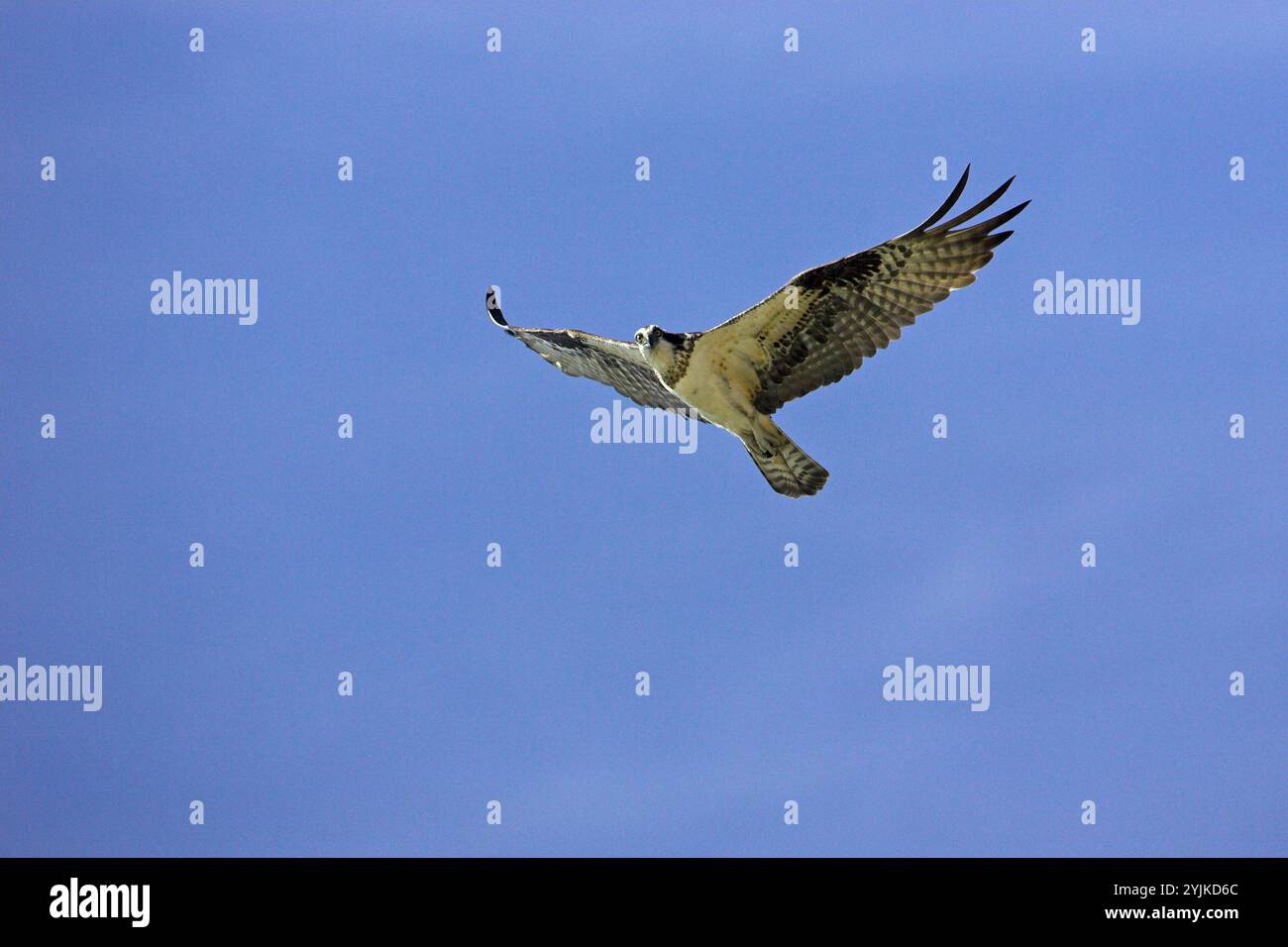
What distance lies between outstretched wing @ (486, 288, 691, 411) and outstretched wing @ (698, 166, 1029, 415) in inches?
55.7

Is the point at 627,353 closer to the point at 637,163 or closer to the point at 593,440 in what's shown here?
the point at 593,440

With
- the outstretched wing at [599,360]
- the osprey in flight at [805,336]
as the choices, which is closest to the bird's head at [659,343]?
the osprey in flight at [805,336]

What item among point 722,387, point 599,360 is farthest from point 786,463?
point 599,360

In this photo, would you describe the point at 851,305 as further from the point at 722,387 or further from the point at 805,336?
the point at 722,387

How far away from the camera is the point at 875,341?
54.5ft

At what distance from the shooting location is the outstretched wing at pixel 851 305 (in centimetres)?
1628

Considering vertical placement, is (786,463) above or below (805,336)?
below

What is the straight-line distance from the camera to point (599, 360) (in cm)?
1864

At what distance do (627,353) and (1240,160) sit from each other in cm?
819

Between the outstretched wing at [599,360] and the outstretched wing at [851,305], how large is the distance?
1.41m

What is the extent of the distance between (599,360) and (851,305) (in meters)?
3.12

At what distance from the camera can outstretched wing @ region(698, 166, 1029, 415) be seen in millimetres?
16281

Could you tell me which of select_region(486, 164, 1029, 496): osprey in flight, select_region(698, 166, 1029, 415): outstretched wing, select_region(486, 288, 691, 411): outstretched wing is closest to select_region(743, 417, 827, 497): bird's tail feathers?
select_region(486, 164, 1029, 496): osprey in flight
